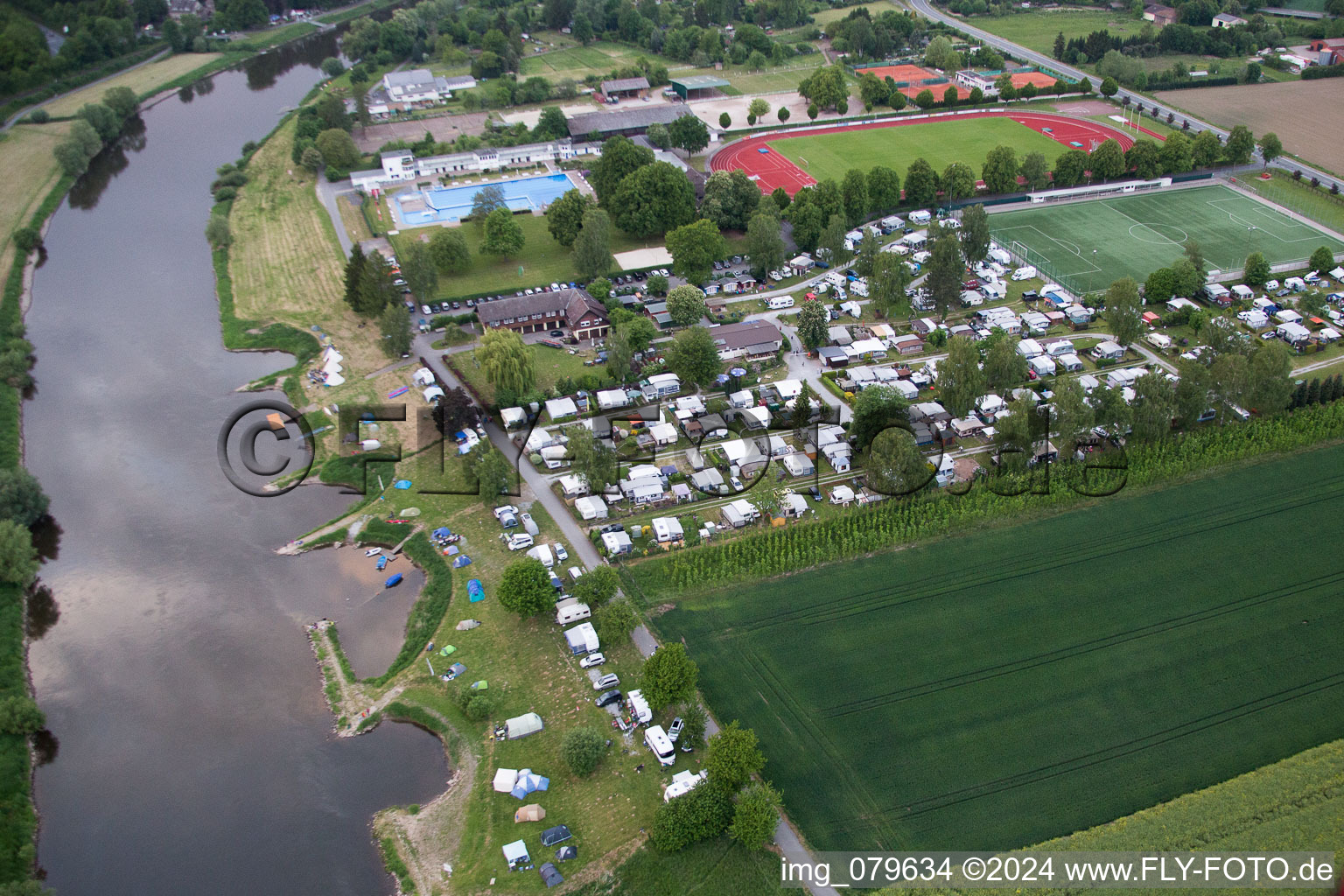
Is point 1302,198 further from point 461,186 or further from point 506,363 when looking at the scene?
point 461,186

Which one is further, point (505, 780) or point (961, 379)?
point (961, 379)

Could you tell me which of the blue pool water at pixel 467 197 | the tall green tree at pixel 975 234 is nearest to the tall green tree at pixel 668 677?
the tall green tree at pixel 975 234

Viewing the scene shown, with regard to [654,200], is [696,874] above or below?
below

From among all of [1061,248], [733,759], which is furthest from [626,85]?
[733,759]

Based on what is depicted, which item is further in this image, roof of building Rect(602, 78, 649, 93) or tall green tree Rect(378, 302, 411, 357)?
roof of building Rect(602, 78, 649, 93)

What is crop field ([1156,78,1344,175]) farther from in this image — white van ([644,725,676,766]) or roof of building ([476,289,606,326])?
white van ([644,725,676,766])

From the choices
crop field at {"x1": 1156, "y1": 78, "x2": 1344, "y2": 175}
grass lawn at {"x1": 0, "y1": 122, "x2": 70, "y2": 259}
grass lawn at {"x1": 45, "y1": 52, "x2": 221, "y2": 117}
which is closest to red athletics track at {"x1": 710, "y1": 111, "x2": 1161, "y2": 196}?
crop field at {"x1": 1156, "y1": 78, "x2": 1344, "y2": 175}

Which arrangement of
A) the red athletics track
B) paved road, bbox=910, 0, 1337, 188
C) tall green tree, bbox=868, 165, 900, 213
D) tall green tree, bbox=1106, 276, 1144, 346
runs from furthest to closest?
1. the red athletics track
2. paved road, bbox=910, 0, 1337, 188
3. tall green tree, bbox=868, 165, 900, 213
4. tall green tree, bbox=1106, 276, 1144, 346
